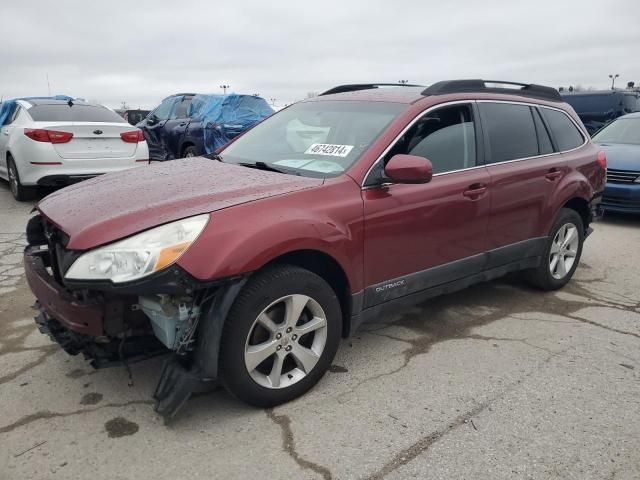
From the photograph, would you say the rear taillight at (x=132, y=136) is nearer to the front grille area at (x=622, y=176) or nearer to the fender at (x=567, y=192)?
the fender at (x=567, y=192)

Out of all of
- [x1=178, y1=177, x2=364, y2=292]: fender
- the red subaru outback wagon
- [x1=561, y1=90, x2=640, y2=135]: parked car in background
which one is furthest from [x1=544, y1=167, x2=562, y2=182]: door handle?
[x1=561, y1=90, x2=640, y2=135]: parked car in background

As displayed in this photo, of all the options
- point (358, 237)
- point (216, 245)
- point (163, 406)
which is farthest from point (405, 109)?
→ point (163, 406)

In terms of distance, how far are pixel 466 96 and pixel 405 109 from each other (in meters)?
0.68

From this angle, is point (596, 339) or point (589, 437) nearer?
point (589, 437)

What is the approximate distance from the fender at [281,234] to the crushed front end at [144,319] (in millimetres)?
103

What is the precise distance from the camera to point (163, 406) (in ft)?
8.36

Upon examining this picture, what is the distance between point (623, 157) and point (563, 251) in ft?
13.4

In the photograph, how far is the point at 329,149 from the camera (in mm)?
3373

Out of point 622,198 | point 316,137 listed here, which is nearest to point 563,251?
point 316,137

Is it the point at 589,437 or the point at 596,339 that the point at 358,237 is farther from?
the point at 596,339

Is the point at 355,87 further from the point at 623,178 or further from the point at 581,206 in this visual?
the point at 623,178

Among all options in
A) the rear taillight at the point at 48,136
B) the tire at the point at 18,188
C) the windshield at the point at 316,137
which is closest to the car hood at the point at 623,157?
the windshield at the point at 316,137

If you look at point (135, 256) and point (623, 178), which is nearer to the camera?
point (135, 256)

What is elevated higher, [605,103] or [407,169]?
[605,103]
